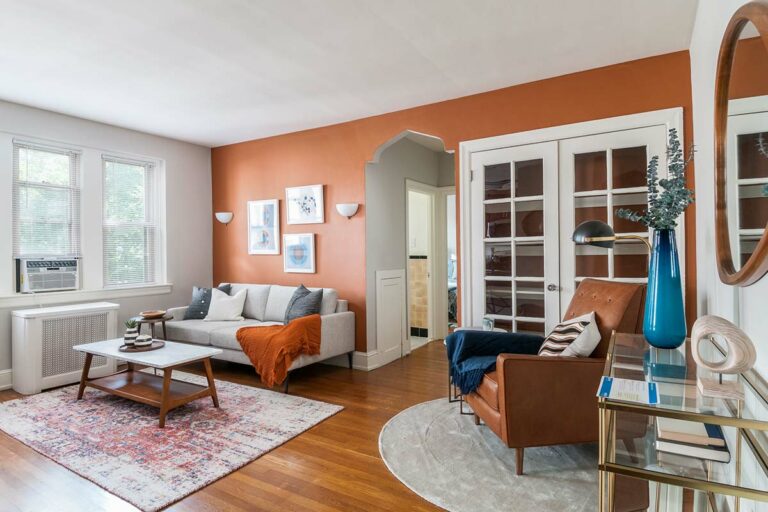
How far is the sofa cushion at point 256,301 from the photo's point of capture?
4.92 metres

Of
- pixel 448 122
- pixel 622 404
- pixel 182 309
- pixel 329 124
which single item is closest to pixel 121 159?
pixel 182 309

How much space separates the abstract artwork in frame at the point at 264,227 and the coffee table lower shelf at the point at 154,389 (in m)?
1.98

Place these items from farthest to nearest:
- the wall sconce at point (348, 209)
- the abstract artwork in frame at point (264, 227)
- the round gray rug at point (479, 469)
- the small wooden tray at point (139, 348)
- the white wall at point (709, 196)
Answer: the abstract artwork in frame at point (264, 227)
the wall sconce at point (348, 209)
the small wooden tray at point (139, 348)
the round gray rug at point (479, 469)
the white wall at point (709, 196)

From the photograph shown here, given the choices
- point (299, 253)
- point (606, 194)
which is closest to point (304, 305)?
point (299, 253)

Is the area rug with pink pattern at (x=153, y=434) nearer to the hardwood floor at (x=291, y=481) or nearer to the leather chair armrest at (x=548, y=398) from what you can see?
the hardwood floor at (x=291, y=481)

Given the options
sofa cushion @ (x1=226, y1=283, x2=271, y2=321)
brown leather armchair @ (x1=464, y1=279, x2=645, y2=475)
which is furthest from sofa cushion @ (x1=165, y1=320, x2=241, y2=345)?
brown leather armchair @ (x1=464, y1=279, x2=645, y2=475)

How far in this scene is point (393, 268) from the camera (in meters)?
5.08

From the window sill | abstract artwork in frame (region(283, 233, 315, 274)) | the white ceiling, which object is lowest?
the window sill

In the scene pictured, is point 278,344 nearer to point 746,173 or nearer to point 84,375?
point 84,375

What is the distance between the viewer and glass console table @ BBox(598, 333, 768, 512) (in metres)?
0.90

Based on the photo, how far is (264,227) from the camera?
17.4ft

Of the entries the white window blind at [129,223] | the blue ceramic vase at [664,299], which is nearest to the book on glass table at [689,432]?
the blue ceramic vase at [664,299]

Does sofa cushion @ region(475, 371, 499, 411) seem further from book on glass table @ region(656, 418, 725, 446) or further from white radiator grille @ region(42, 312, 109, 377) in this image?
white radiator grille @ region(42, 312, 109, 377)

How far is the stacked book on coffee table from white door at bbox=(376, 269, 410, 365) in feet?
12.3
